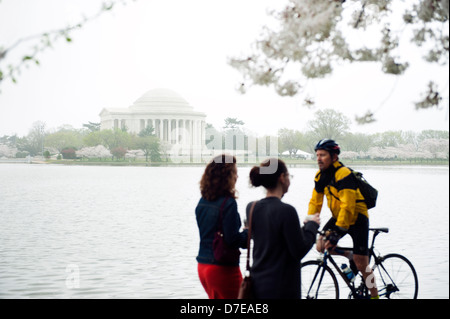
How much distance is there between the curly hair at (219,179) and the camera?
4.49m

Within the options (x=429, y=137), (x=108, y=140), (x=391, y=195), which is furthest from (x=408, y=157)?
(x=391, y=195)

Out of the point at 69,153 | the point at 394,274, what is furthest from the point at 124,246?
the point at 69,153

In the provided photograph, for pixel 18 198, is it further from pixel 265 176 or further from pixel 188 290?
pixel 265 176

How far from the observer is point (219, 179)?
450 cm

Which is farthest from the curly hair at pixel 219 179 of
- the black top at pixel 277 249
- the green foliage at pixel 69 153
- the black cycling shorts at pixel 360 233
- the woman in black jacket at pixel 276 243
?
the green foliage at pixel 69 153

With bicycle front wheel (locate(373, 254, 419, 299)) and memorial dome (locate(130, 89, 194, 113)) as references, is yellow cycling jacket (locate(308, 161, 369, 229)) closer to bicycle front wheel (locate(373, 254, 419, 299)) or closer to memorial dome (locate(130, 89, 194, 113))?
bicycle front wheel (locate(373, 254, 419, 299))

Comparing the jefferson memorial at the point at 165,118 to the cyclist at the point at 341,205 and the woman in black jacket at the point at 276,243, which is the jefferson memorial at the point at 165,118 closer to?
the cyclist at the point at 341,205

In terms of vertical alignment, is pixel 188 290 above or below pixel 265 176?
below

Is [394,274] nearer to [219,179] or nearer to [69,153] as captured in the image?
[219,179]

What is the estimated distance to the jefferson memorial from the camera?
114 m

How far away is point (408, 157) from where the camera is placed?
342ft

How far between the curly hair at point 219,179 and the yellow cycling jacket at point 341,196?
1.19m

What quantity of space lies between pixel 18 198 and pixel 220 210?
72.7 feet

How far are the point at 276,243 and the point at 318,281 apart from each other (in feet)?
5.25
